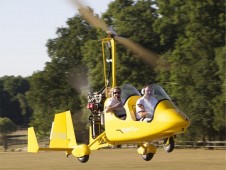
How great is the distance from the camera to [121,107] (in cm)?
1500

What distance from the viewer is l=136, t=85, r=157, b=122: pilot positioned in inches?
552

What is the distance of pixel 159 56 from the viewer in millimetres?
64438

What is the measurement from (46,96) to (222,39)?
26.5 m

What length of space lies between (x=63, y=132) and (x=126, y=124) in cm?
305

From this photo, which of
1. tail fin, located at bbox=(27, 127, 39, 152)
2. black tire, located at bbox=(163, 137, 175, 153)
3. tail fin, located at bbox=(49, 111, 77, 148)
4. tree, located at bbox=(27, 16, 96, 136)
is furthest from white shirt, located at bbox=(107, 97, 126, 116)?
tree, located at bbox=(27, 16, 96, 136)

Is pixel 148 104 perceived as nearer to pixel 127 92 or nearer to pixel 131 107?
pixel 131 107

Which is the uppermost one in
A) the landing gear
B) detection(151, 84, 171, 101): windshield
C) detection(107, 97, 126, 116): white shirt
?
detection(151, 84, 171, 101): windshield

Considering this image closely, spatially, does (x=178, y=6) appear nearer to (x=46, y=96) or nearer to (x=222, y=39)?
(x=222, y=39)

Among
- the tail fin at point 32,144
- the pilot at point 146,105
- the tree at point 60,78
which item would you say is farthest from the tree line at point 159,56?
the pilot at point 146,105

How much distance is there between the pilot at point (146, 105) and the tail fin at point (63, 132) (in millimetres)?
3194

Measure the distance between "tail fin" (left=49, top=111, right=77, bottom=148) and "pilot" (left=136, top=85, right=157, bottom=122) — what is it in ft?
10.5

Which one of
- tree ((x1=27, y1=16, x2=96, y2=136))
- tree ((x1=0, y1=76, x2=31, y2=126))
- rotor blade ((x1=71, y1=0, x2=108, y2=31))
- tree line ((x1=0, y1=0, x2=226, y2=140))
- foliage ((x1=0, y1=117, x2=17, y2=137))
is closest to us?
rotor blade ((x1=71, y1=0, x2=108, y2=31))

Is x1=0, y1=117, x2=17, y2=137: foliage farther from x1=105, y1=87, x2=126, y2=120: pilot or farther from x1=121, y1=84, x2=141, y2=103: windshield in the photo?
x1=105, y1=87, x2=126, y2=120: pilot

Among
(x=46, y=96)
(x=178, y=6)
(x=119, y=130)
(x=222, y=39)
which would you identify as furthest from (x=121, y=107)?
(x=46, y=96)
